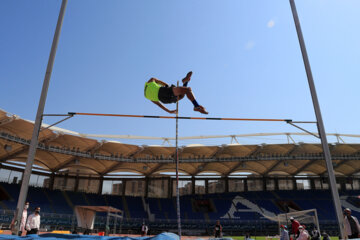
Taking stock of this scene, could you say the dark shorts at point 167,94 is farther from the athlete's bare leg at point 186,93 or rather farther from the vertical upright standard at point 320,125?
the vertical upright standard at point 320,125

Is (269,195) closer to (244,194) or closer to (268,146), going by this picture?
(244,194)

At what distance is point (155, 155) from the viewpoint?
A: 2923 cm

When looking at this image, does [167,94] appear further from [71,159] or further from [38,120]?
[71,159]

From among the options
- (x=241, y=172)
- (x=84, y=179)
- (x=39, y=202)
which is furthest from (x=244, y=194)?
(x=39, y=202)

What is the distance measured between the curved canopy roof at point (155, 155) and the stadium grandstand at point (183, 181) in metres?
0.10

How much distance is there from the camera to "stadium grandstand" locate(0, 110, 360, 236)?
2559cm

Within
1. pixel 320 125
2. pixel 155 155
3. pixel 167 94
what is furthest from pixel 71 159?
pixel 320 125

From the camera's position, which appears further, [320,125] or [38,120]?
[38,120]

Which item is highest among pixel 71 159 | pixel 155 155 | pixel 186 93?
pixel 155 155

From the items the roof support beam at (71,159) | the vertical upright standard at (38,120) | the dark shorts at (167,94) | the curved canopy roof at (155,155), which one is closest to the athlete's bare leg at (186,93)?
the dark shorts at (167,94)

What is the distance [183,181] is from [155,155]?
25.2 feet

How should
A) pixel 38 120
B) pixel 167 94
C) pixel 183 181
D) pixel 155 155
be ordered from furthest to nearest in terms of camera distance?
pixel 183 181 → pixel 155 155 → pixel 38 120 → pixel 167 94

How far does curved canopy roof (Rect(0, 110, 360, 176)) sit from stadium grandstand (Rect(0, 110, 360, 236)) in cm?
10

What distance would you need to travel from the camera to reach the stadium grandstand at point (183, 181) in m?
25.6
